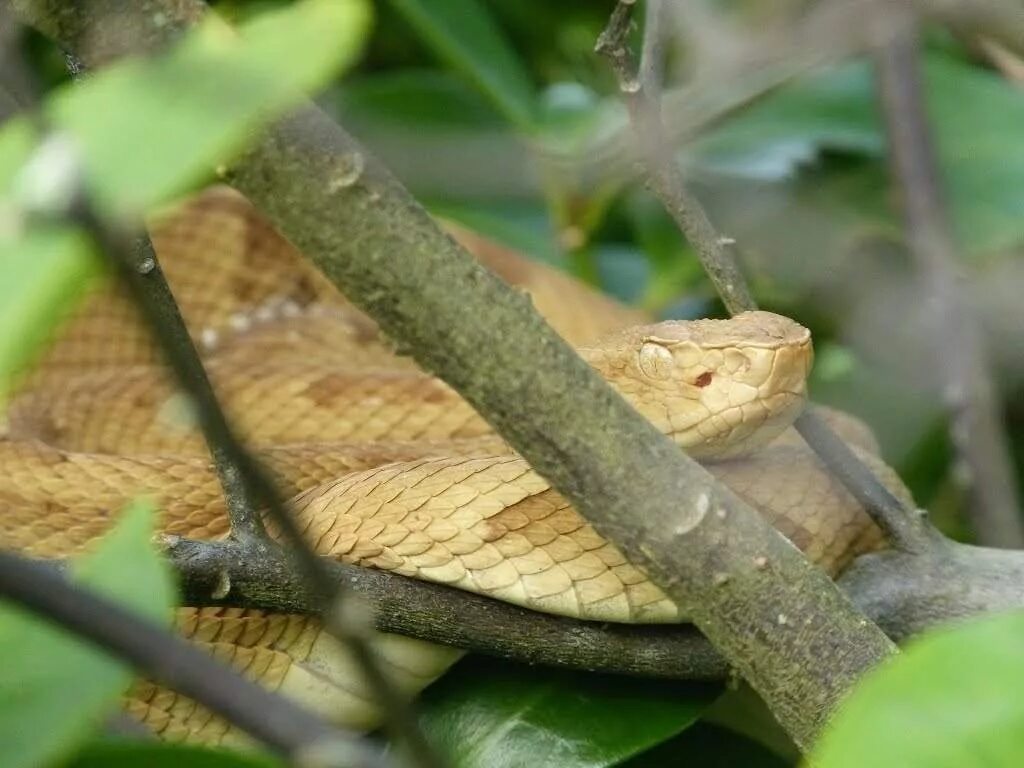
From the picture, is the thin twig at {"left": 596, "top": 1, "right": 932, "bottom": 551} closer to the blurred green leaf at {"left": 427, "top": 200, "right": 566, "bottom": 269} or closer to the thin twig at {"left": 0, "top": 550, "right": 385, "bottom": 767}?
the thin twig at {"left": 0, "top": 550, "right": 385, "bottom": 767}

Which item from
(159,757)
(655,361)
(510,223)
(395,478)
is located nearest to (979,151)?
(510,223)

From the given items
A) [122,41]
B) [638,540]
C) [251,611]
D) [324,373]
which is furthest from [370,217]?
[324,373]

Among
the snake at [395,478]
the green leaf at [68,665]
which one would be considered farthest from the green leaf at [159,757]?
the snake at [395,478]

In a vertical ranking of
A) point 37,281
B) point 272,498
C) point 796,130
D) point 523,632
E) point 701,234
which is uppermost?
point 37,281

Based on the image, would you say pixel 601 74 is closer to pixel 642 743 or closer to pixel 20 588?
pixel 642 743

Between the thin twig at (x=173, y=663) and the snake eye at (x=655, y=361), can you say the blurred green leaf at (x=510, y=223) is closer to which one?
the snake eye at (x=655, y=361)

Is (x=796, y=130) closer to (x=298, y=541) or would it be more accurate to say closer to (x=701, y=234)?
(x=701, y=234)
